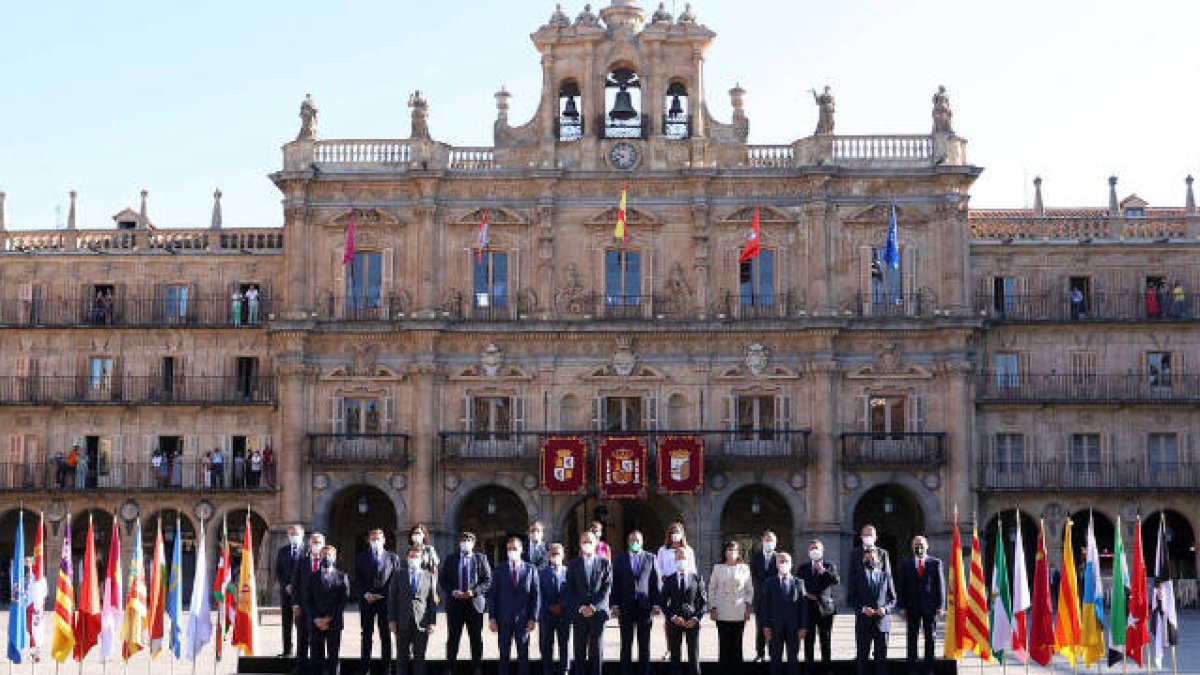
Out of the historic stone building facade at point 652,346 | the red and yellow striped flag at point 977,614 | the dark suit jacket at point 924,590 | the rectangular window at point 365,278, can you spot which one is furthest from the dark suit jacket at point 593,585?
the rectangular window at point 365,278

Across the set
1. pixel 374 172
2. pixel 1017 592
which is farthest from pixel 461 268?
pixel 1017 592

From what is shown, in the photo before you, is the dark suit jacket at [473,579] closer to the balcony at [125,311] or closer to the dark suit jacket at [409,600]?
the dark suit jacket at [409,600]

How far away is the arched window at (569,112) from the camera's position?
53247mm

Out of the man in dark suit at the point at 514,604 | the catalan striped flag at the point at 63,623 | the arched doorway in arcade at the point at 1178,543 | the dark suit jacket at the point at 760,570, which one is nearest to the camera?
the man in dark suit at the point at 514,604

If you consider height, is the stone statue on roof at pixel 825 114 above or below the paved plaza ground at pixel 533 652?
above

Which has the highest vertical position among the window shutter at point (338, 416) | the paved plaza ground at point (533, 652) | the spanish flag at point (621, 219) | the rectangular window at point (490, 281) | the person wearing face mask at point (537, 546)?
the spanish flag at point (621, 219)

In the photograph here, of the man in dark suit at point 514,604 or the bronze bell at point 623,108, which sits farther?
the bronze bell at point 623,108

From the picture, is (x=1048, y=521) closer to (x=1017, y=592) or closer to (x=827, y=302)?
(x=827, y=302)

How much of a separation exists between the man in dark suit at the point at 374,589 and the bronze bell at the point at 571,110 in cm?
2770

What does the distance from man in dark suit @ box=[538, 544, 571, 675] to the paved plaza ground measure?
4.25 meters

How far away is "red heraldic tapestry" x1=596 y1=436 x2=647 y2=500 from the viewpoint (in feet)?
164

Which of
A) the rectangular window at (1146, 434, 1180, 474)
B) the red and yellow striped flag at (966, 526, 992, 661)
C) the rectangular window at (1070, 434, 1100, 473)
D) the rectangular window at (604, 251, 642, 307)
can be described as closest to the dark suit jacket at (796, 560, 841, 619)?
the red and yellow striped flag at (966, 526, 992, 661)

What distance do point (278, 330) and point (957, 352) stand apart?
19.0 metres

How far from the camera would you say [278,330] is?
169 feet
